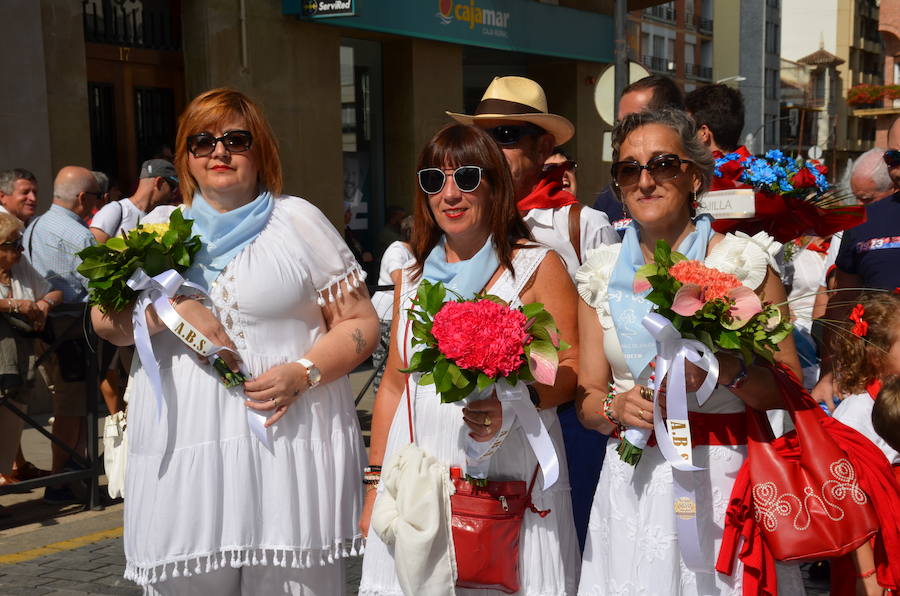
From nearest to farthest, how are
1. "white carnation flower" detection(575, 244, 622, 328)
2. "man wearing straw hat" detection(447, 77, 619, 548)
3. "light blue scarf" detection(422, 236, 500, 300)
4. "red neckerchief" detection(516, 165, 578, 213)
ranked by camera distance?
"white carnation flower" detection(575, 244, 622, 328)
"light blue scarf" detection(422, 236, 500, 300)
"man wearing straw hat" detection(447, 77, 619, 548)
"red neckerchief" detection(516, 165, 578, 213)

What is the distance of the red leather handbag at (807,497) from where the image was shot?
282cm

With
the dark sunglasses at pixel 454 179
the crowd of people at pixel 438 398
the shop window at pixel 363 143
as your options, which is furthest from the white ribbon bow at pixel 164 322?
the shop window at pixel 363 143

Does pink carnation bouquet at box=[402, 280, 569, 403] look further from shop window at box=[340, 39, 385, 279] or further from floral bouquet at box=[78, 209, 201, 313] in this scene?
shop window at box=[340, 39, 385, 279]

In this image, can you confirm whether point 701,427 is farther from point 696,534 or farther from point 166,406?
point 166,406

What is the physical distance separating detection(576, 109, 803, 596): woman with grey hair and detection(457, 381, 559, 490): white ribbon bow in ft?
0.58

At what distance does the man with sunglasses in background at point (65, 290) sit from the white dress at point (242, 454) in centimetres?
338

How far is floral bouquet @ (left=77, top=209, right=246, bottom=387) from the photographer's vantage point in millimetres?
3436

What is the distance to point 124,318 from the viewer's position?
357 cm

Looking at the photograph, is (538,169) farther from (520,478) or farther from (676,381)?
(676,381)

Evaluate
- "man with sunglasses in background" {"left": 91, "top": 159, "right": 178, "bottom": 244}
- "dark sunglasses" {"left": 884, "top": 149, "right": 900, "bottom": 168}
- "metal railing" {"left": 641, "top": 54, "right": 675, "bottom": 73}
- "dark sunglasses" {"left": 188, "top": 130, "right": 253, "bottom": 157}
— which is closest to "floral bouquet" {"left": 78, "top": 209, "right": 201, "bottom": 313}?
"dark sunglasses" {"left": 188, "top": 130, "right": 253, "bottom": 157}

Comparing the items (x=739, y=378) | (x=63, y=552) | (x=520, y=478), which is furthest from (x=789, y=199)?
(x=63, y=552)

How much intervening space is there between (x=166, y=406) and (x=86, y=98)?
846 cm

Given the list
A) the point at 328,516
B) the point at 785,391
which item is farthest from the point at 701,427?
the point at 328,516

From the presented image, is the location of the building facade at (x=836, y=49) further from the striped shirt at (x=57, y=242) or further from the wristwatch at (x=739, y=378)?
the wristwatch at (x=739, y=378)
